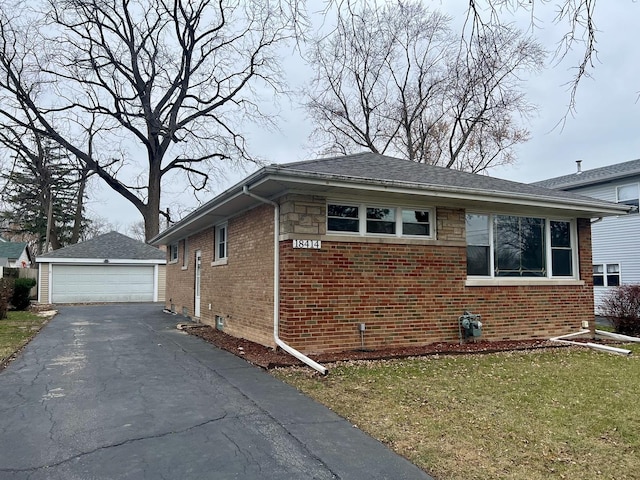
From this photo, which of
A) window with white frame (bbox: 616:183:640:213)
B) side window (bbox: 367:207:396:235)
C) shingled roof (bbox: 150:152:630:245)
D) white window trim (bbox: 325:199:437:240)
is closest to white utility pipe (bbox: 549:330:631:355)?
shingled roof (bbox: 150:152:630:245)

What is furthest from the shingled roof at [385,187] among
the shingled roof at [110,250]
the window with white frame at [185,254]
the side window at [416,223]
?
the shingled roof at [110,250]

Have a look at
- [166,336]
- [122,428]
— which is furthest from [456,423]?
[166,336]

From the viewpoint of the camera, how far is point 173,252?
19.3 metres

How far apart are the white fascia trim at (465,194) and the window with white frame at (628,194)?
347 inches

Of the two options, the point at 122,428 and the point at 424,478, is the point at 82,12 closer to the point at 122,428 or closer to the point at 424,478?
the point at 122,428

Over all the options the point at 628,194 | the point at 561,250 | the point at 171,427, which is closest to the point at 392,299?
the point at 561,250

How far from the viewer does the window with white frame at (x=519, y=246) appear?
9977 millimetres

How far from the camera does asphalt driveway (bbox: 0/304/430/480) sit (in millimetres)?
3738

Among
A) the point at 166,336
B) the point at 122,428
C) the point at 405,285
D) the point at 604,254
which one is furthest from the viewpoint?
the point at 604,254

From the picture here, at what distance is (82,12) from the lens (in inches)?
934

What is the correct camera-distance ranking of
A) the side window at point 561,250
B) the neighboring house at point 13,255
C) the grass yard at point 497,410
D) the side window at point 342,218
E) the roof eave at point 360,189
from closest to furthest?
the grass yard at point 497,410
the roof eave at point 360,189
the side window at point 342,218
the side window at point 561,250
the neighboring house at point 13,255

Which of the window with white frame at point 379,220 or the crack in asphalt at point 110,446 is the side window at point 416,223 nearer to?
the window with white frame at point 379,220

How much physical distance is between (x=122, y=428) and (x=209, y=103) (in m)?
28.2

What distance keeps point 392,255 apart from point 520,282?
130 inches
